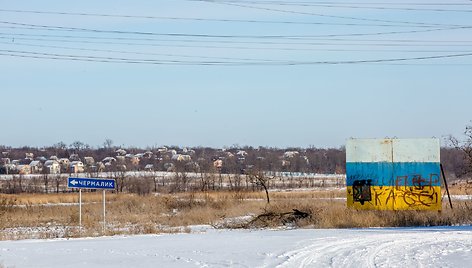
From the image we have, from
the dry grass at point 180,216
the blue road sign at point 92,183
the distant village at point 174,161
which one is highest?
the distant village at point 174,161

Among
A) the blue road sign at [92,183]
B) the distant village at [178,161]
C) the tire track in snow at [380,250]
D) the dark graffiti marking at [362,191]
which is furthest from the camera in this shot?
the distant village at [178,161]

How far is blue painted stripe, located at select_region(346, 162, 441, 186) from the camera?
107ft

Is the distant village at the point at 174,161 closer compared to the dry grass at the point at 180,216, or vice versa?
the dry grass at the point at 180,216

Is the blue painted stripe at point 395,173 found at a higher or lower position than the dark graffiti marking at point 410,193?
higher

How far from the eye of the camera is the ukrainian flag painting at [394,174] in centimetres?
3256

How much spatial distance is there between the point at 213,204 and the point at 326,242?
29.1 metres

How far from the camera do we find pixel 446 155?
8094 cm

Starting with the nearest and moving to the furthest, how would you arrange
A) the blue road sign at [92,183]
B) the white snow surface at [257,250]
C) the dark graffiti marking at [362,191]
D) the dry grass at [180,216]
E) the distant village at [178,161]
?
1. the white snow surface at [257,250]
2. the dry grass at [180,216]
3. the blue road sign at [92,183]
4. the dark graffiti marking at [362,191]
5. the distant village at [178,161]

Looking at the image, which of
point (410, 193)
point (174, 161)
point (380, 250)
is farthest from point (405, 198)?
point (174, 161)

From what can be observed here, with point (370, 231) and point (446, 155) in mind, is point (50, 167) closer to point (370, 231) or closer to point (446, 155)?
point (446, 155)

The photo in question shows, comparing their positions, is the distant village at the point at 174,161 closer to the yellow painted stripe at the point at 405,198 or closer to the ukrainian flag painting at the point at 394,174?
the ukrainian flag painting at the point at 394,174

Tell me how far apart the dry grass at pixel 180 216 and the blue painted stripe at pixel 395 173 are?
4.83ft

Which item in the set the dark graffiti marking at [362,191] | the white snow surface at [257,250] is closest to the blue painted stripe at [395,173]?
the dark graffiti marking at [362,191]

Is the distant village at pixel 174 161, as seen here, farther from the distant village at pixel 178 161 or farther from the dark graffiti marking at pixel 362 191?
the dark graffiti marking at pixel 362 191
